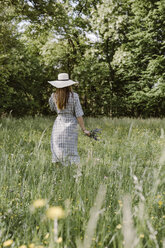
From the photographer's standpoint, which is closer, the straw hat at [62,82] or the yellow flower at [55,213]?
the yellow flower at [55,213]

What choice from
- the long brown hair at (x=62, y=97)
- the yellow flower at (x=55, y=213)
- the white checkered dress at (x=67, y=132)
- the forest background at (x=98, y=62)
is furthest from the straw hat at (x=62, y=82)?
the forest background at (x=98, y=62)

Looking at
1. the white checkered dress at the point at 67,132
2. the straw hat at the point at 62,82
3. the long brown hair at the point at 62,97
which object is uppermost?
the straw hat at the point at 62,82

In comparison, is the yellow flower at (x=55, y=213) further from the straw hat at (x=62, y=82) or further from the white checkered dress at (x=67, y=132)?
the straw hat at (x=62, y=82)

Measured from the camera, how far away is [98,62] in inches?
626

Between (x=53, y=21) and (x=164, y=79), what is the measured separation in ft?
31.3

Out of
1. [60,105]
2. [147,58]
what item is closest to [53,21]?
[60,105]

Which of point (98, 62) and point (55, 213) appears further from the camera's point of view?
point (98, 62)

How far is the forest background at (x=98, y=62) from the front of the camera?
13.6m

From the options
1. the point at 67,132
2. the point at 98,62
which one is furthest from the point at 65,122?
the point at 98,62

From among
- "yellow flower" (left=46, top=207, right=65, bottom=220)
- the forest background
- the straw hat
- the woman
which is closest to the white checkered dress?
the woman

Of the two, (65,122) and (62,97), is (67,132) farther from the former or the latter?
(62,97)

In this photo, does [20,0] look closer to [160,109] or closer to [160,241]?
[160,241]

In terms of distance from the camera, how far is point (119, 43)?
18281 mm

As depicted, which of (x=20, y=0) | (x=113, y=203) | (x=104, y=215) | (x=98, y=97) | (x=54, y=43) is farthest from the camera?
(x=98, y=97)
